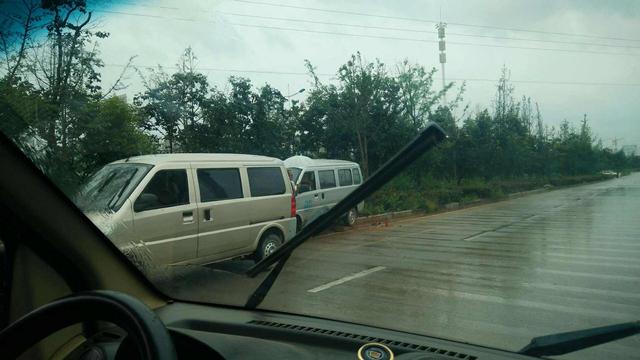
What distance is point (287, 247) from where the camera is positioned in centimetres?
215

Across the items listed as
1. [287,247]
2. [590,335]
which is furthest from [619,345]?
[287,247]

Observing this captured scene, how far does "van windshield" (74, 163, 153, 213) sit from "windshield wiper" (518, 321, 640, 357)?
220 cm

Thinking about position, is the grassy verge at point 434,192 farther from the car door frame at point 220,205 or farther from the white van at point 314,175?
the car door frame at point 220,205

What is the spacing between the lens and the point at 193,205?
299 cm

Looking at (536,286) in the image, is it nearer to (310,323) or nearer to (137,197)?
(310,323)

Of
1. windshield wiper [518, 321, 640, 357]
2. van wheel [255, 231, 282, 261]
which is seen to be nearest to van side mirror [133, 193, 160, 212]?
van wheel [255, 231, 282, 261]

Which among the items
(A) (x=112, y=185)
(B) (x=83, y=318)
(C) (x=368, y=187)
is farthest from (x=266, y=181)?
(B) (x=83, y=318)

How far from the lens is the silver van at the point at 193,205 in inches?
105

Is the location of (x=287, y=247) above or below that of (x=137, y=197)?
below

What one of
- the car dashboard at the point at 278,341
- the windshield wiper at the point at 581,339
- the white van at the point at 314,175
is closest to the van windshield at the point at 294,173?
the white van at the point at 314,175

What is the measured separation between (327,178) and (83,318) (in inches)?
94.3

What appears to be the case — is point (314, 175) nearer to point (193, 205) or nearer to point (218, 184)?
point (218, 184)

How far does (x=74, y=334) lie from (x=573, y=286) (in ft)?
10.9

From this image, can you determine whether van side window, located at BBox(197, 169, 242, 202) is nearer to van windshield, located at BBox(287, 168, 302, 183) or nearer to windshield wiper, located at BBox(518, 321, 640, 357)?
van windshield, located at BBox(287, 168, 302, 183)
